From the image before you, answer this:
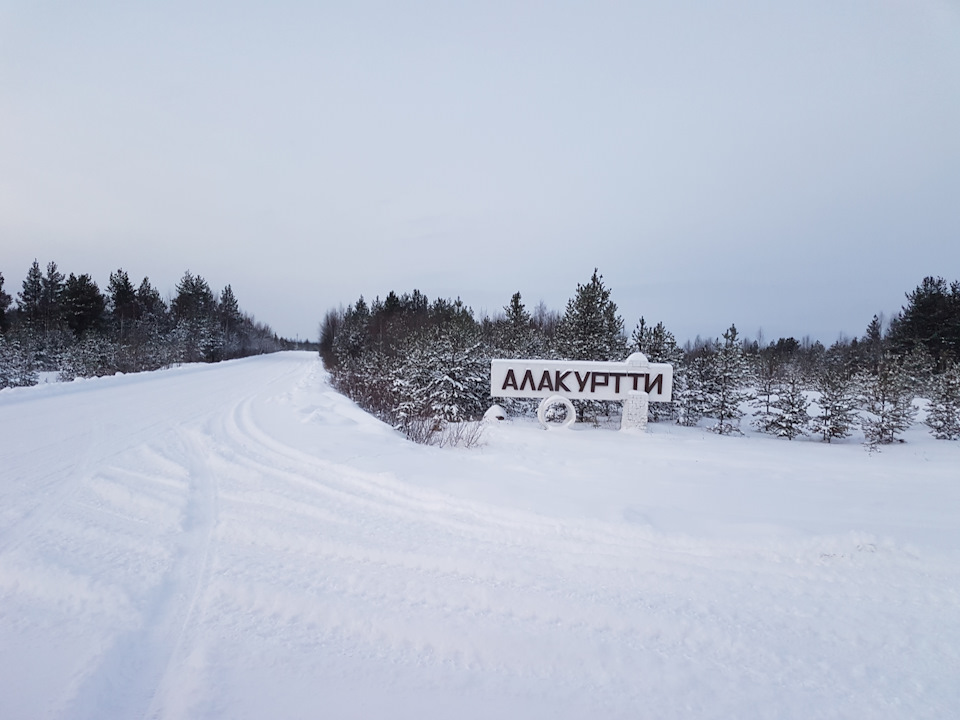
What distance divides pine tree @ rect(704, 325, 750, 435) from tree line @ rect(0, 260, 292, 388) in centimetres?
3045

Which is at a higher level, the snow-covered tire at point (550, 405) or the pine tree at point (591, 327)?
the pine tree at point (591, 327)

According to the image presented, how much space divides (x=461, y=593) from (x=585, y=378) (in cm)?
1042

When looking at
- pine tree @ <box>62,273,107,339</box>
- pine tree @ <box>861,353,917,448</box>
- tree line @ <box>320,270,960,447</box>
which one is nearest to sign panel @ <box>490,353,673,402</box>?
tree line @ <box>320,270,960,447</box>

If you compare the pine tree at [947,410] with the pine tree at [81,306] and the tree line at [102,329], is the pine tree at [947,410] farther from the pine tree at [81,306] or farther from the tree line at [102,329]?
the pine tree at [81,306]

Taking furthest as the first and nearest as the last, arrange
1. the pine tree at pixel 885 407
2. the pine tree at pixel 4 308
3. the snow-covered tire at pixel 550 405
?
the pine tree at pixel 4 308
the pine tree at pixel 885 407
the snow-covered tire at pixel 550 405

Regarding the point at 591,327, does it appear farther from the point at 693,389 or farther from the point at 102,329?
the point at 102,329

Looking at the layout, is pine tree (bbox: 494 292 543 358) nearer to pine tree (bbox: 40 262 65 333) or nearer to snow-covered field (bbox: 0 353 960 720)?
snow-covered field (bbox: 0 353 960 720)

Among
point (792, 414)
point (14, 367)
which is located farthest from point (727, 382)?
point (14, 367)

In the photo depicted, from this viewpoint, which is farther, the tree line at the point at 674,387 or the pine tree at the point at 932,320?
the pine tree at the point at 932,320

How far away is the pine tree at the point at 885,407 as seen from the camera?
1489 centimetres

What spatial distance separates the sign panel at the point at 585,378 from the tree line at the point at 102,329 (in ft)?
77.8

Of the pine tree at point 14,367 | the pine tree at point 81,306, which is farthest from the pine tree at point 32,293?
the pine tree at point 14,367

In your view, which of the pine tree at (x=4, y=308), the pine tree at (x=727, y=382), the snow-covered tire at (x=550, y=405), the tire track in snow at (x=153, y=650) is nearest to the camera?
the tire track in snow at (x=153, y=650)

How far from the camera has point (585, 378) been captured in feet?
42.4
